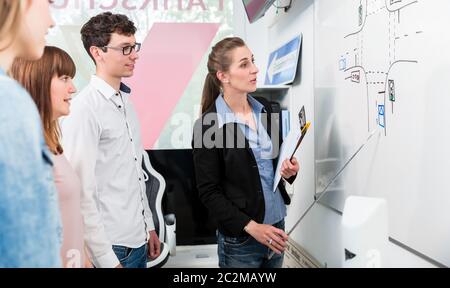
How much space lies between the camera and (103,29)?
894 mm

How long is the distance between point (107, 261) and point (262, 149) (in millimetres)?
494

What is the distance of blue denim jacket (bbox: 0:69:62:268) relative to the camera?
0.60 meters

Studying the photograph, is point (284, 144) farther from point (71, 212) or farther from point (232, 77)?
point (71, 212)

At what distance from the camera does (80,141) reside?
0.80 meters

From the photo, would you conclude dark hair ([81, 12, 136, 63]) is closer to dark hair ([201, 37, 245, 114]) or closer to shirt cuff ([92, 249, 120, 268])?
dark hair ([201, 37, 245, 114])

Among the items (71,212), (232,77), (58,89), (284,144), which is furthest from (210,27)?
(71,212)

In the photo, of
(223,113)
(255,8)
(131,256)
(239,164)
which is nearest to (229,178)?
(239,164)

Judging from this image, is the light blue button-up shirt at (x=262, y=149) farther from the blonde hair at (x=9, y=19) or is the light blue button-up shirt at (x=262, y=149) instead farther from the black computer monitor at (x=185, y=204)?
the blonde hair at (x=9, y=19)

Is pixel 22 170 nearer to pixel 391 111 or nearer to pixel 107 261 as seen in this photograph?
pixel 107 261

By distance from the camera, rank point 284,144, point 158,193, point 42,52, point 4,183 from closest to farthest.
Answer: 1. point 4,183
2. point 42,52
3. point 284,144
4. point 158,193

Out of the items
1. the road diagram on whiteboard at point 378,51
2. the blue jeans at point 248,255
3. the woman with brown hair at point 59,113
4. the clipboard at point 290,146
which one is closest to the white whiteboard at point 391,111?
the road diagram on whiteboard at point 378,51

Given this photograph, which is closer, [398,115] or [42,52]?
→ [42,52]

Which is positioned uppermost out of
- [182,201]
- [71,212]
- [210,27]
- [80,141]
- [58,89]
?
[210,27]

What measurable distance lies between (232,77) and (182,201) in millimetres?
498
